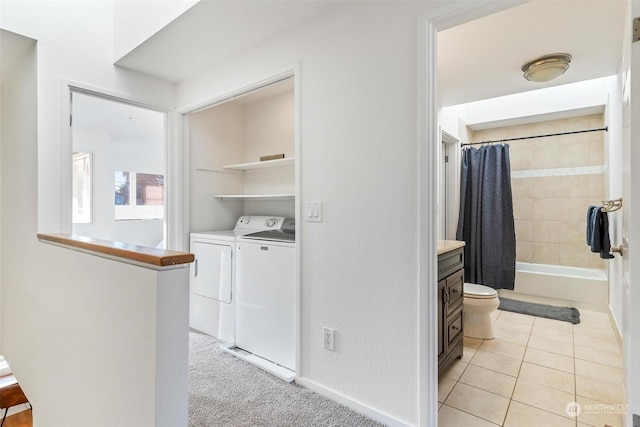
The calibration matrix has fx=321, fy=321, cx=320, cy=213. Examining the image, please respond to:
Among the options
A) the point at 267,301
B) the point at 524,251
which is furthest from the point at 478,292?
the point at 524,251

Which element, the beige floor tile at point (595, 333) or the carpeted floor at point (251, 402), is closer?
the carpeted floor at point (251, 402)

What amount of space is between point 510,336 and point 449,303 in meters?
1.16

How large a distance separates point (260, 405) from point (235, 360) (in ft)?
2.00

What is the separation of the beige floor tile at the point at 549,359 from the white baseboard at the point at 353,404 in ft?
4.41

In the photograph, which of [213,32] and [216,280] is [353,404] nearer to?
[216,280]

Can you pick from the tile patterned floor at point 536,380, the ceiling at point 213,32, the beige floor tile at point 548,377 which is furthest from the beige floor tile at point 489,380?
the ceiling at point 213,32

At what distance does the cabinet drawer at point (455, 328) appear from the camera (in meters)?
2.09

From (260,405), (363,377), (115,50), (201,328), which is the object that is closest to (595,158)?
(363,377)

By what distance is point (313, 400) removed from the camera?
5.95ft

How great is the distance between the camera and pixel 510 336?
2.74m

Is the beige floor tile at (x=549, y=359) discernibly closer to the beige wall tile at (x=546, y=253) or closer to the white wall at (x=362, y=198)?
the white wall at (x=362, y=198)

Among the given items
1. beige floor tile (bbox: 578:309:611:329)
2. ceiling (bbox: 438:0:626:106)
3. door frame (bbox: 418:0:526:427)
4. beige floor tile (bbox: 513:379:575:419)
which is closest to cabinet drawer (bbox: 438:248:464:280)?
door frame (bbox: 418:0:526:427)

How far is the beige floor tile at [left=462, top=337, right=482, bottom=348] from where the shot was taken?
257 centimetres
